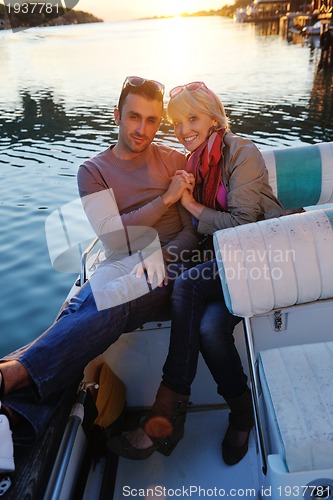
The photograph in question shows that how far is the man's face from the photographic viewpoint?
8.10ft

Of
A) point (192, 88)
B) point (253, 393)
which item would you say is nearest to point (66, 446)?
point (253, 393)

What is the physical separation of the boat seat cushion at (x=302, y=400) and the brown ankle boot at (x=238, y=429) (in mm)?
345

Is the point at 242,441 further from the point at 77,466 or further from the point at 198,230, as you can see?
the point at 198,230

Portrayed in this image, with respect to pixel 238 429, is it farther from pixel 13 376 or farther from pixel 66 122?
pixel 66 122

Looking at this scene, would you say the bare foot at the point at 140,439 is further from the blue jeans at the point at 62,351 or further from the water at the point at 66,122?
the water at the point at 66,122

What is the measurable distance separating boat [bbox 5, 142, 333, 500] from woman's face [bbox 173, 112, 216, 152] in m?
0.73

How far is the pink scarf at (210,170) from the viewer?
7.67 ft

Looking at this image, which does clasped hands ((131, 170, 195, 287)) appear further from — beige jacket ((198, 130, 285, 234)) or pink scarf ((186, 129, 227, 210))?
beige jacket ((198, 130, 285, 234))

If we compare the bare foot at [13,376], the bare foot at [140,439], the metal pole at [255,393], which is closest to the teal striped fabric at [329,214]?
the metal pole at [255,393]

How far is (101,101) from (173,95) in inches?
544

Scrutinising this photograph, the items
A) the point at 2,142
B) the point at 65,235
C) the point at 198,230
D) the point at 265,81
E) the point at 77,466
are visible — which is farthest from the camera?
the point at 265,81

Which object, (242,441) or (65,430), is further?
(242,441)

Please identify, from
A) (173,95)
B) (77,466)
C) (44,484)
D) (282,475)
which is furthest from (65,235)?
(282,475)

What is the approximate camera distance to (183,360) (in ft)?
6.43
